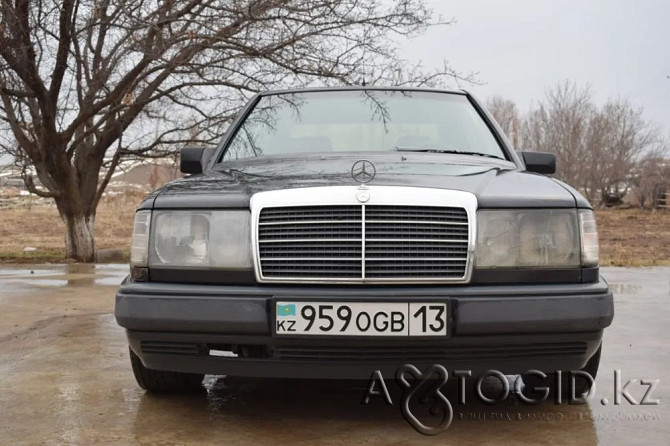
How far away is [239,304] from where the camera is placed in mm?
2912

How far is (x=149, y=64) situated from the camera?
454 inches

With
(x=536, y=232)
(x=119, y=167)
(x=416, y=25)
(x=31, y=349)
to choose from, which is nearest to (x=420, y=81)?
(x=416, y=25)

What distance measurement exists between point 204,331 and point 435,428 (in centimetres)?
97

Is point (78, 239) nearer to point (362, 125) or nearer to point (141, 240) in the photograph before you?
point (362, 125)

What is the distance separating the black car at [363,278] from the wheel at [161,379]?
1.34 ft

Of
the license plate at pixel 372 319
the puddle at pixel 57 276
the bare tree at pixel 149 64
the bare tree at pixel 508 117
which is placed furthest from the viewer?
the bare tree at pixel 508 117

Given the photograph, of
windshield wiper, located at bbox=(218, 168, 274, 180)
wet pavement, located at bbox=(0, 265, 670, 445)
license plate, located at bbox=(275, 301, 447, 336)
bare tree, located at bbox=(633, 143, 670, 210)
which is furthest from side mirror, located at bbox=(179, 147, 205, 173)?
bare tree, located at bbox=(633, 143, 670, 210)

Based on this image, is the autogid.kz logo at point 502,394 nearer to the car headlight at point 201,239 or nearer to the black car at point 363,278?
the black car at point 363,278

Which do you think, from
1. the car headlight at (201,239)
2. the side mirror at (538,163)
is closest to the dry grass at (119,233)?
the side mirror at (538,163)

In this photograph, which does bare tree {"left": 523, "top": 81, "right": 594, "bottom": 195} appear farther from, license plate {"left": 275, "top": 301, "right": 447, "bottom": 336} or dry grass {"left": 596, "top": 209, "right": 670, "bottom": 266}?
license plate {"left": 275, "top": 301, "right": 447, "bottom": 336}

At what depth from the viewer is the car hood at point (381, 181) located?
3.10m

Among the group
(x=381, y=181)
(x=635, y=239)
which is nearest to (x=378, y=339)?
(x=381, y=181)

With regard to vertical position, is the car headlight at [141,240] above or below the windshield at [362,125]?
below

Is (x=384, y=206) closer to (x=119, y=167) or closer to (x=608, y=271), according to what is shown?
(x=608, y=271)
